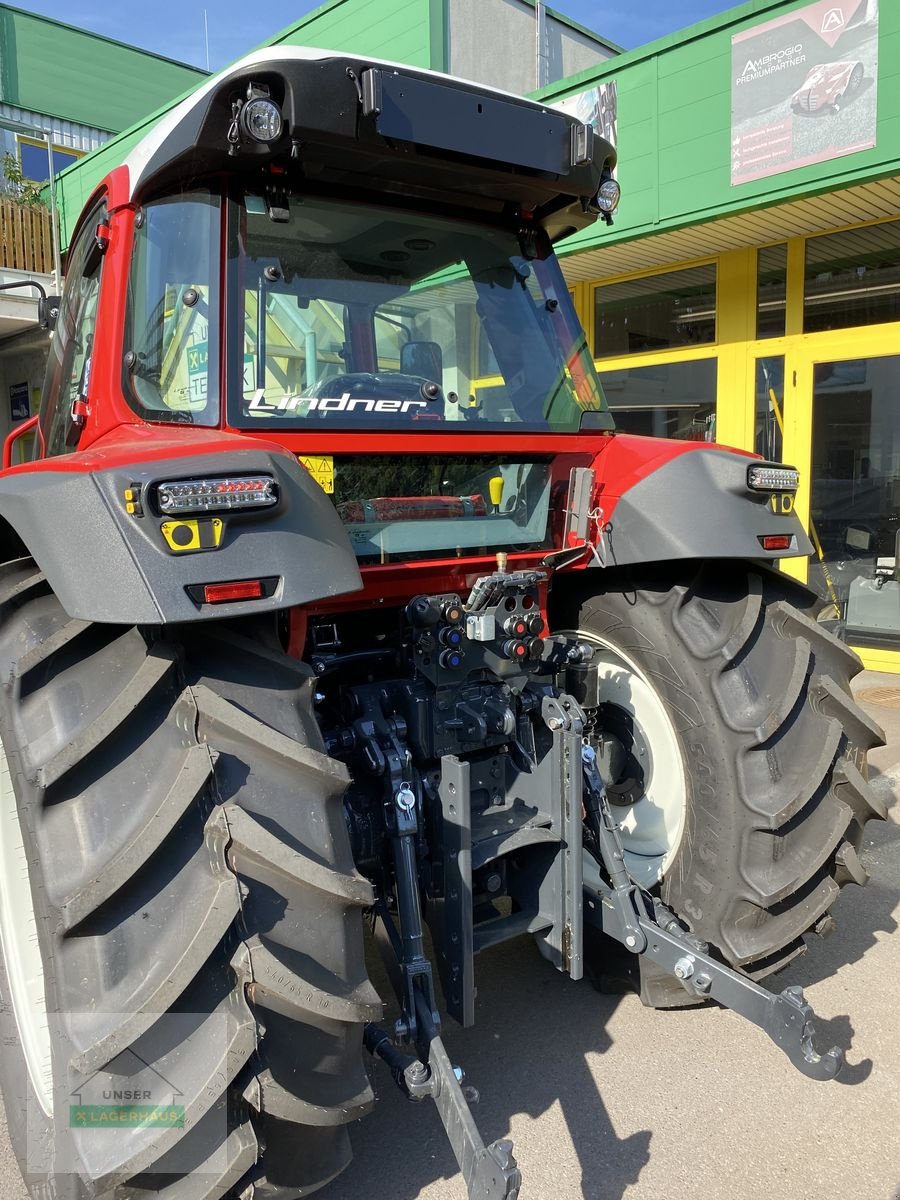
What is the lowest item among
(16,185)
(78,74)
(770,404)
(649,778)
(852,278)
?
(649,778)

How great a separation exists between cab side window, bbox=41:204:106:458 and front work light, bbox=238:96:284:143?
675 mm

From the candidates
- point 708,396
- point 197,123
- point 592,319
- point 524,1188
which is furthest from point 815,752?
point 592,319

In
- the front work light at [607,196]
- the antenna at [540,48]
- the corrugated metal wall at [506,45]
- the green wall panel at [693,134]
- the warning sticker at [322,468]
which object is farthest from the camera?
the antenna at [540,48]

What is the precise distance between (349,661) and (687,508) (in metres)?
1.03

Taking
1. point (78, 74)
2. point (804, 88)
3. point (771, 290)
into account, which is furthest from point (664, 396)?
point (78, 74)

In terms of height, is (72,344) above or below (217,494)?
above

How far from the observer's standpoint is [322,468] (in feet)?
7.59

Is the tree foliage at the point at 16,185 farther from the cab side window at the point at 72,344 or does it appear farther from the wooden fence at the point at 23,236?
the cab side window at the point at 72,344

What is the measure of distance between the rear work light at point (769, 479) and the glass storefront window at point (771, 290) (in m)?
5.43

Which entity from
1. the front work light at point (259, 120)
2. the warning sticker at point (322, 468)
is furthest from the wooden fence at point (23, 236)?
the warning sticker at point (322, 468)

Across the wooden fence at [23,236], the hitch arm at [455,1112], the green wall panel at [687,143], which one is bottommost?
the hitch arm at [455,1112]

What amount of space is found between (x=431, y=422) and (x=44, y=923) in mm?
1496

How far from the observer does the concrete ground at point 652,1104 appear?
2.21 meters

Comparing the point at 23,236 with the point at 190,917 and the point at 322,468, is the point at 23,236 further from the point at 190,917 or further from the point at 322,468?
the point at 190,917
